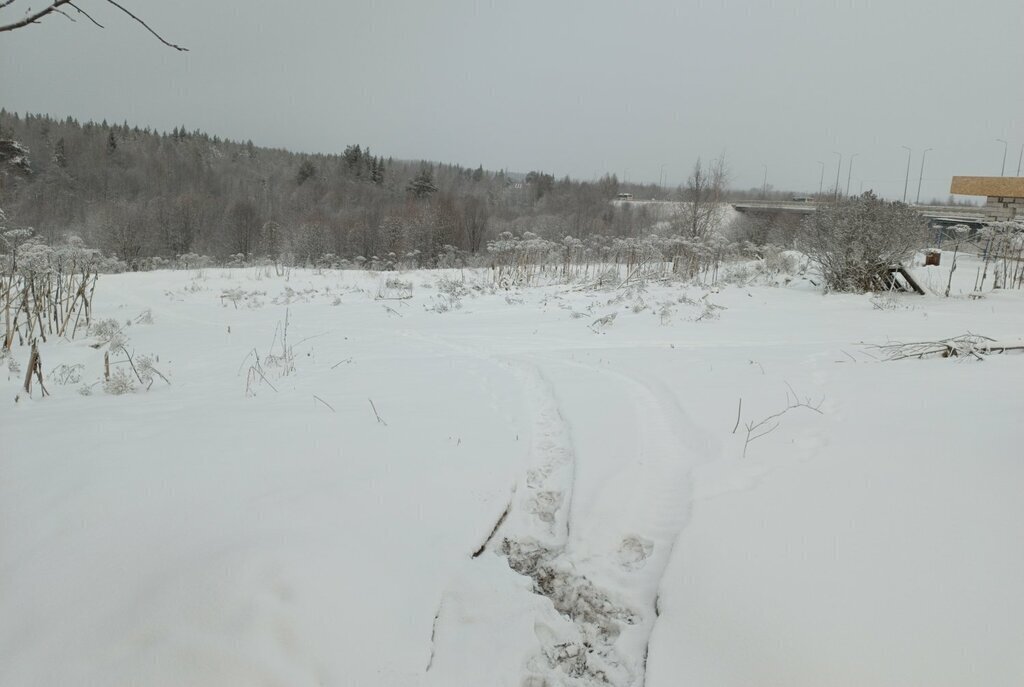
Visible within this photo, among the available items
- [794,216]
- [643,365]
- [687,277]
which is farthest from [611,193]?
[643,365]

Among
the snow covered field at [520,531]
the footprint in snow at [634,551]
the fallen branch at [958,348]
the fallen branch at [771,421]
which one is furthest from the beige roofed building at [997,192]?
the footprint in snow at [634,551]

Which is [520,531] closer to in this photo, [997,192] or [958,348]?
[958,348]

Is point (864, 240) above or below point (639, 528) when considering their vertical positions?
above

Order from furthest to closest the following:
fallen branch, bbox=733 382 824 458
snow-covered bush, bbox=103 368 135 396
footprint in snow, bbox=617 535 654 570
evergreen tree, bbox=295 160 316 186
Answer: evergreen tree, bbox=295 160 316 186 → snow-covered bush, bbox=103 368 135 396 → fallen branch, bbox=733 382 824 458 → footprint in snow, bbox=617 535 654 570

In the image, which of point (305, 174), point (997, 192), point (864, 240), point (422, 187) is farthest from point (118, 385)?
point (305, 174)

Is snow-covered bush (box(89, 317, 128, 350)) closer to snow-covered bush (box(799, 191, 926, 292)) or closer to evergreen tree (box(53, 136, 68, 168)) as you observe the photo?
snow-covered bush (box(799, 191, 926, 292))

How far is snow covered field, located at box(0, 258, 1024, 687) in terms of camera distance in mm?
1451

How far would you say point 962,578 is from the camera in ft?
5.33

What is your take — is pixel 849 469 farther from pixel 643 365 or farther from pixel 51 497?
pixel 51 497

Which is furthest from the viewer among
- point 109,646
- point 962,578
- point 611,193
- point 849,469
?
point 611,193

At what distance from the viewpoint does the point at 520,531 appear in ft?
7.89

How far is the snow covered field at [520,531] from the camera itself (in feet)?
4.76

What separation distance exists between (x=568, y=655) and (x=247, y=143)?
116883 millimetres

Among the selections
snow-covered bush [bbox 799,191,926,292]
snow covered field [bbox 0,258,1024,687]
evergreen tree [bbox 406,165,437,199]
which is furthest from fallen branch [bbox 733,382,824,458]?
evergreen tree [bbox 406,165,437,199]
